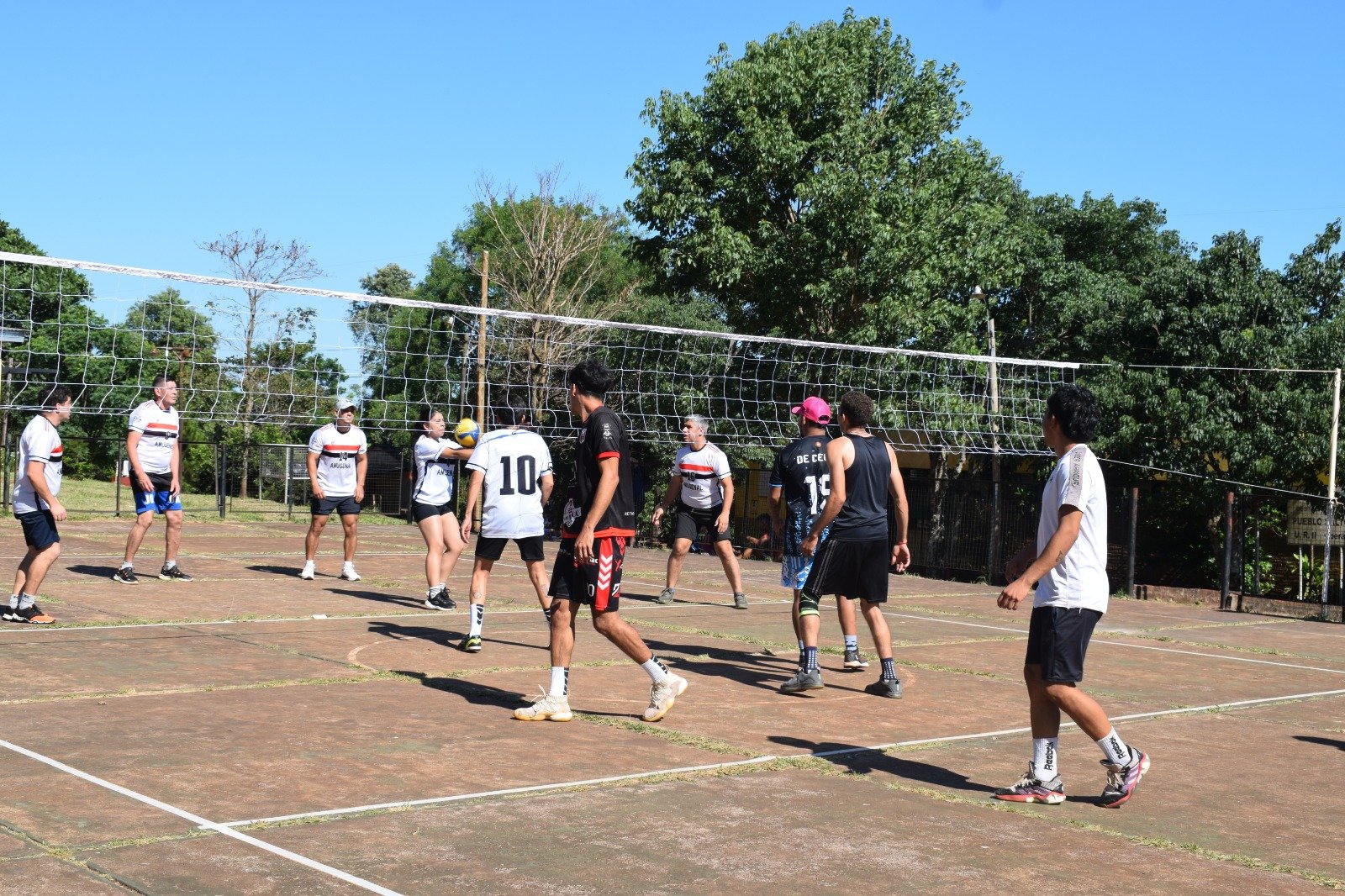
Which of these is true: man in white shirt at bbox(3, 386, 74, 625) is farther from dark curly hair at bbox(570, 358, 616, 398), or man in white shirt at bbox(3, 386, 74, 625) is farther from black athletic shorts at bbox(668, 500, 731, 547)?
black athletic shorts at bbox(668, 500, 731, 547)

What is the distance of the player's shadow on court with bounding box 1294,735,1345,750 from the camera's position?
7.48 m

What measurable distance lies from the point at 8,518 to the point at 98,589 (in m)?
12.8

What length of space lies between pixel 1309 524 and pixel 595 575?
45.7 feet

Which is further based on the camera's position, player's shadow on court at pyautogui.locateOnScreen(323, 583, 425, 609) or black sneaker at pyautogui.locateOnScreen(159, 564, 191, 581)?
black sneaker at pyautogui.locateOnScreen(159, 564, 191, 581)

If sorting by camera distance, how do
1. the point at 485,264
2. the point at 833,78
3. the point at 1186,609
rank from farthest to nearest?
the point at 485,264 → the point at 833,78 → the point at 1186,609

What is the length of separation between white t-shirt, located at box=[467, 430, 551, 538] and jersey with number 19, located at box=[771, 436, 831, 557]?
171 centimetres

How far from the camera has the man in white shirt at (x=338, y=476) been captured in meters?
13.9

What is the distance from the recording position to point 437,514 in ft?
39.5

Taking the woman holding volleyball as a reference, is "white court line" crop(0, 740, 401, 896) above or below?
below

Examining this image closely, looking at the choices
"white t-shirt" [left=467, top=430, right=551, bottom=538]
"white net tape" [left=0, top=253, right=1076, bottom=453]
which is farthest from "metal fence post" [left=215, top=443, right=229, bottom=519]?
"white t-shirt" [left=467, top=430, right=551, bottom=538]

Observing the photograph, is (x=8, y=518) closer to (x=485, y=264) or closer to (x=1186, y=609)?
(x=485, y=264)

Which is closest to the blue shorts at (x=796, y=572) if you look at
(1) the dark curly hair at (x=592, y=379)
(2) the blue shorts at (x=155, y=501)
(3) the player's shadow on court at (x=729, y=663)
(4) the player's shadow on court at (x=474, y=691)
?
(3) the player's shadow on court at (x=729, y=663)

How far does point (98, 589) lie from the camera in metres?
12.2

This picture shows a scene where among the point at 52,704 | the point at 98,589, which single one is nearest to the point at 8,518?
the point at 98,589
